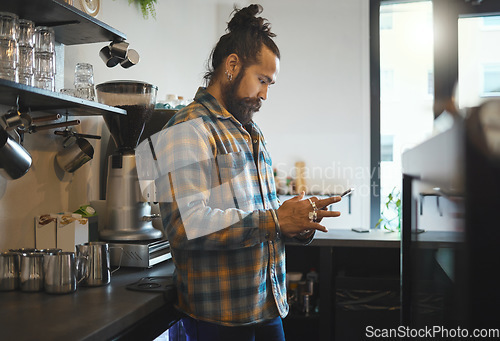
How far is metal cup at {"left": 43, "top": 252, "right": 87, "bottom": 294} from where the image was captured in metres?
1.37

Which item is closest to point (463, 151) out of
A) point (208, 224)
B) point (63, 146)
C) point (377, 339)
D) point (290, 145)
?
point (208, 224)

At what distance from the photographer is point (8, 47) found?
1362 mm

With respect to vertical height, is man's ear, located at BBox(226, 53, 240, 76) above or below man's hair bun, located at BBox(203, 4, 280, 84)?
below

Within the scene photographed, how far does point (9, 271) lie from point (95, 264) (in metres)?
0.24

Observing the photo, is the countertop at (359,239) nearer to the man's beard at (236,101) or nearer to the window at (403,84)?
the man's beard at (236,101)

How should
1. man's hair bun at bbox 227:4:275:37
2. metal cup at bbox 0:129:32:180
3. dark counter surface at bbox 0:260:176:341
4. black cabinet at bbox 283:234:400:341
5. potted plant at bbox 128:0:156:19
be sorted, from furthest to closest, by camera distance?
potted plant at bbox 128:0:156:19
black cabinet at bbox 283:234:400:341
man's hair bun at bbox 227:4:275:37
metal cup at bbox 0:129:32:180
dark counter surface at bbox 0:260:176:341

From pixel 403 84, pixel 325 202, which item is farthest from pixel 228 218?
pixel 403 84

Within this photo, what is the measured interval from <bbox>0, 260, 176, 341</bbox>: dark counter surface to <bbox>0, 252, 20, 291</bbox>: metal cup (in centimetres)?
2

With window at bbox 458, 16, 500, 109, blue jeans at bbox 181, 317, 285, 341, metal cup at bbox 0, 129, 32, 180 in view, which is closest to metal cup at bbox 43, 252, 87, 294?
metal cup at bbox 0, 129, 32, 180

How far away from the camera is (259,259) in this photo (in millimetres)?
1414

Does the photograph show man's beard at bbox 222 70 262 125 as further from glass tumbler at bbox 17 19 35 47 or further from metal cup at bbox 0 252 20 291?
metal cup at bbox 0 252 20 291

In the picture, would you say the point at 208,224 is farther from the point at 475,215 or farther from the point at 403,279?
the point at 475,215

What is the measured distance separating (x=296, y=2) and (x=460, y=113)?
395cm

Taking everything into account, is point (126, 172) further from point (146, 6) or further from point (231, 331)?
point (146, 6)
